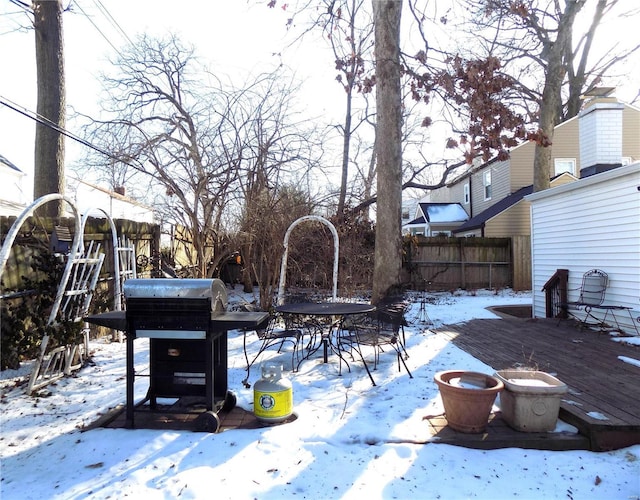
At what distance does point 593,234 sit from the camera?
7.58 metres

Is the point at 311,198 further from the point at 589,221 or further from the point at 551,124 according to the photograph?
the point at 551,124

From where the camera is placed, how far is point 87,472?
274cm

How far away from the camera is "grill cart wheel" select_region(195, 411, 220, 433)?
331 centimetres

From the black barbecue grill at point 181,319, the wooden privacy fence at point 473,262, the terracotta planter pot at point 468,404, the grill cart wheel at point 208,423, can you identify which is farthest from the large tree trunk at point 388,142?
the wooden privacy fence at point 473,262

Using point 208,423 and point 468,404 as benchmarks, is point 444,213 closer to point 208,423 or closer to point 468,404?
point 468,404

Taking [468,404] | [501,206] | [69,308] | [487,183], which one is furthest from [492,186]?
[69,308]

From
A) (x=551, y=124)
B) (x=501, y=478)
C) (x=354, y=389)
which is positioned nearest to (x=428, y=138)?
(x=551, y=124)

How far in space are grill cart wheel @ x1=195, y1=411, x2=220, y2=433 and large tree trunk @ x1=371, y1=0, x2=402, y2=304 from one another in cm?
493

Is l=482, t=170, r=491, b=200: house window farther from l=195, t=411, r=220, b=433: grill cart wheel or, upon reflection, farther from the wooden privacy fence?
l=195, t=411, r=220, b=433: grill cart wheel

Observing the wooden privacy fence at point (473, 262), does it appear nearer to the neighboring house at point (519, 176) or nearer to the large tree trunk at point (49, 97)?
the neighboring house at point (519, 176)

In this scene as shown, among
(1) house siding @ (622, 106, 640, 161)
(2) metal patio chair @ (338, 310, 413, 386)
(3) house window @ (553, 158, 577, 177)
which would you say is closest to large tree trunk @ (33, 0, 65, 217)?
(2) metal patio chair @ (338, 310, 413, 386)

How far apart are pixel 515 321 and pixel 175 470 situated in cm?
720

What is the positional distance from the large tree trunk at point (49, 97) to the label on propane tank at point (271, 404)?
6.08 m

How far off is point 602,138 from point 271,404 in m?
8.72
